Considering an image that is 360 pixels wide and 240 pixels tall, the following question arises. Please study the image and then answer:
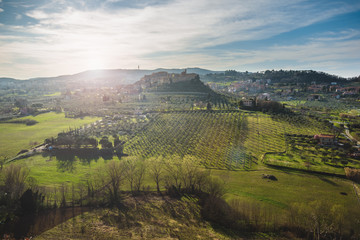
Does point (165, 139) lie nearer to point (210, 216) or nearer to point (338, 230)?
point (210, 216)

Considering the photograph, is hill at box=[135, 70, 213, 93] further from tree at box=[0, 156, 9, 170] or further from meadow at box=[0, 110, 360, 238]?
tree at box=[0, 156, 9, 170]

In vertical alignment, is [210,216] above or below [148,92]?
below

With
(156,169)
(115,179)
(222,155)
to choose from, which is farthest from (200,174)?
(115,179)

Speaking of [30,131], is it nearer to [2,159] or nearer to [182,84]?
[2,159]

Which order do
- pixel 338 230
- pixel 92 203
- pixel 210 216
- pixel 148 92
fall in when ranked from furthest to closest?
pixel 148 92 → pixel 92 203 → pixel 210 216 → pixel 338 230

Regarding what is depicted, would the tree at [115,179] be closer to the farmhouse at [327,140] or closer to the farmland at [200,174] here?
the farmland at [200,174]

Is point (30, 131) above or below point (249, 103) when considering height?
below

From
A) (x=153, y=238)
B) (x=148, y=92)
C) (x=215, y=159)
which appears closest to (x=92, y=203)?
(x=153, y=238)

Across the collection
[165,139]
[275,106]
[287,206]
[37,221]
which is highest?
[275,106]
